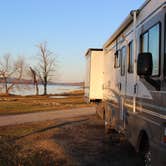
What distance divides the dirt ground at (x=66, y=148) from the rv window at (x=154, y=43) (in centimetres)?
320

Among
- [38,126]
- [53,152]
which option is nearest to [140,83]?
[53,152]

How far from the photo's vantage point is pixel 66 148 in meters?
11.0

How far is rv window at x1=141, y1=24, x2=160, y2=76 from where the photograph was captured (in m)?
6.26

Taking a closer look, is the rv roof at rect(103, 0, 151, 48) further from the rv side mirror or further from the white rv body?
the white rv body

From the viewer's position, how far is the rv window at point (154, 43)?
6261 mm

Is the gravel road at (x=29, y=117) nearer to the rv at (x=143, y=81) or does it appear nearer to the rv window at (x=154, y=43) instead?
the rv at (x=143, y=81)

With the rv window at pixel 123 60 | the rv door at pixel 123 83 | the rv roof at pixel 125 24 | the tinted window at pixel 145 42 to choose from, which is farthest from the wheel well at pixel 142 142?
the rv window at pixel 123 60

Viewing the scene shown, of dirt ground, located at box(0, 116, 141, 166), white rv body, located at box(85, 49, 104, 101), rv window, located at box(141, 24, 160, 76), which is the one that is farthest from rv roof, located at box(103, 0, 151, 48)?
white rv body, located at box(85, 49, 104, 101)

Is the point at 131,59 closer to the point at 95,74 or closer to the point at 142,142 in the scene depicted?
the point at 142,142

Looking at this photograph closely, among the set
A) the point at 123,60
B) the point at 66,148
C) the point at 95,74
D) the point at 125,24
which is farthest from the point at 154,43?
the point at 95,74

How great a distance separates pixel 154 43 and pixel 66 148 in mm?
5375

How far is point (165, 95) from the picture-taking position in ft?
18.7

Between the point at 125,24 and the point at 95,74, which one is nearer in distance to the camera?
the point at 125,24

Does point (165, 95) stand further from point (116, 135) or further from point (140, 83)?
point (116, 135)
